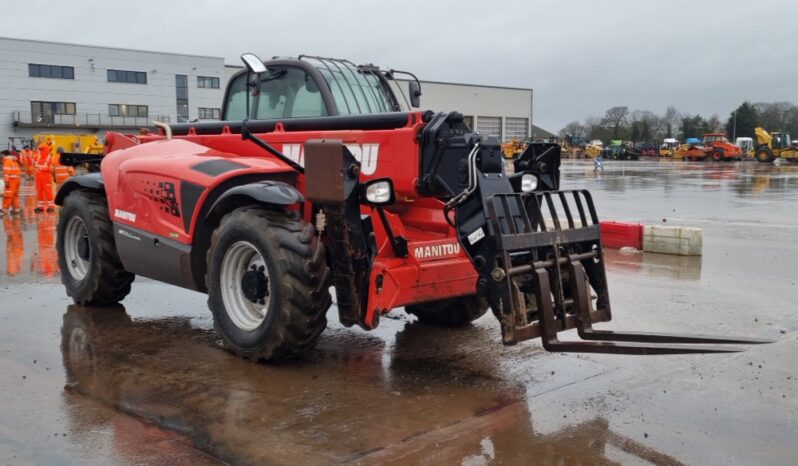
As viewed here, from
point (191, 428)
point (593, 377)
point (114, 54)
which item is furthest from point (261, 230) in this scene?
point (114, 54)

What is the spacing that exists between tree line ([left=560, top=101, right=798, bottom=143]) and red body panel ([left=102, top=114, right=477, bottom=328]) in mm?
80190

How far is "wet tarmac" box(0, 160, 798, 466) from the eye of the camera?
13.4 feet

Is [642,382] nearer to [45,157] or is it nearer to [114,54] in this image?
[45,157]

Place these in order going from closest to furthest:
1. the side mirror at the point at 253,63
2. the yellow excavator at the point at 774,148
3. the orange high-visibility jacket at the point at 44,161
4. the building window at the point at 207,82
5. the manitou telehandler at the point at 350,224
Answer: the manitou telehandler at the point at 350,224 → the side mirror at the point at 253,63 → the orange high-visibility jacket at the point at 44,161 → the yellow excavator at the point at 774,148 → the building window at the point at 207,82

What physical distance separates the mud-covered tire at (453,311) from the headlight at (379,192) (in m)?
1.60

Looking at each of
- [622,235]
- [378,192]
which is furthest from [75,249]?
[622,235]

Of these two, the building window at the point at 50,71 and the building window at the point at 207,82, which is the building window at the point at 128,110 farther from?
the building window at the point at 207,82

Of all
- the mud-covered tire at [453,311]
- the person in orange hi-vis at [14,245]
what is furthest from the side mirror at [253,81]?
the person in orange hi-vis at [14,245]

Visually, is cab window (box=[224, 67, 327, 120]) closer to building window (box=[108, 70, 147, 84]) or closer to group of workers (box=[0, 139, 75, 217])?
group of workers (box=[0, 139, 75, 217])

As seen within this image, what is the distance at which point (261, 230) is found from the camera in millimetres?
5324

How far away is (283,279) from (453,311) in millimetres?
2044

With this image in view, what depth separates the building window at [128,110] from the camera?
6412 cm

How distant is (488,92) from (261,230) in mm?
58788

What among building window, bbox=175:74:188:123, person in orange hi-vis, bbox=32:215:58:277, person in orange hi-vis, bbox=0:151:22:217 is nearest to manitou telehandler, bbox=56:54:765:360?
person in orange hi-vis, bbox=32:215:58:277
